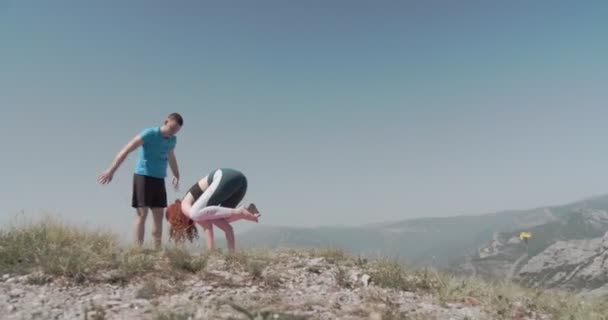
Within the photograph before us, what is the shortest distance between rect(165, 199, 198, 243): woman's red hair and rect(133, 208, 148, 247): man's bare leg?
42 centimetres

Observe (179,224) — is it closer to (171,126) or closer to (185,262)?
(171,126)

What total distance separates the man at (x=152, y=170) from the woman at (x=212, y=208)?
0.94ft

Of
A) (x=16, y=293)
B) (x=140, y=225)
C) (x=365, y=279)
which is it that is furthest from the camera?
(x=140, y=225)

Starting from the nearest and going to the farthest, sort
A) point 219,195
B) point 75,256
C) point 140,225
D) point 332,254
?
point 75,256 < point 219,195 < point 140,225 < point 332,254

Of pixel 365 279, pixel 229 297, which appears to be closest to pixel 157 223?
pixel 229 297

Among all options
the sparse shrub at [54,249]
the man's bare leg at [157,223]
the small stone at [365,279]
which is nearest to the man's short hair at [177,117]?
the man's bare leg at [157,223]

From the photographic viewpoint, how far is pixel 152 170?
777 cm

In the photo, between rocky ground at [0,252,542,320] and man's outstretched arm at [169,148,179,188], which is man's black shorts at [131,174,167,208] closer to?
man's outstretched arm at [169,148,179,188]

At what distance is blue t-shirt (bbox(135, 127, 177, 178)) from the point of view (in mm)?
7719

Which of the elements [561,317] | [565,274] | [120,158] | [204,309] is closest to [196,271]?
[204,309]

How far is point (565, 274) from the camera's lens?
547 feet

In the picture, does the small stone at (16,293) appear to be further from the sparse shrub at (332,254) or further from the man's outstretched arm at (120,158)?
the sparse shrub at (332,254)

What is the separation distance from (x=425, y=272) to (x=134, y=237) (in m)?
5.15

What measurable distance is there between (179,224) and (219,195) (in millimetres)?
1102
